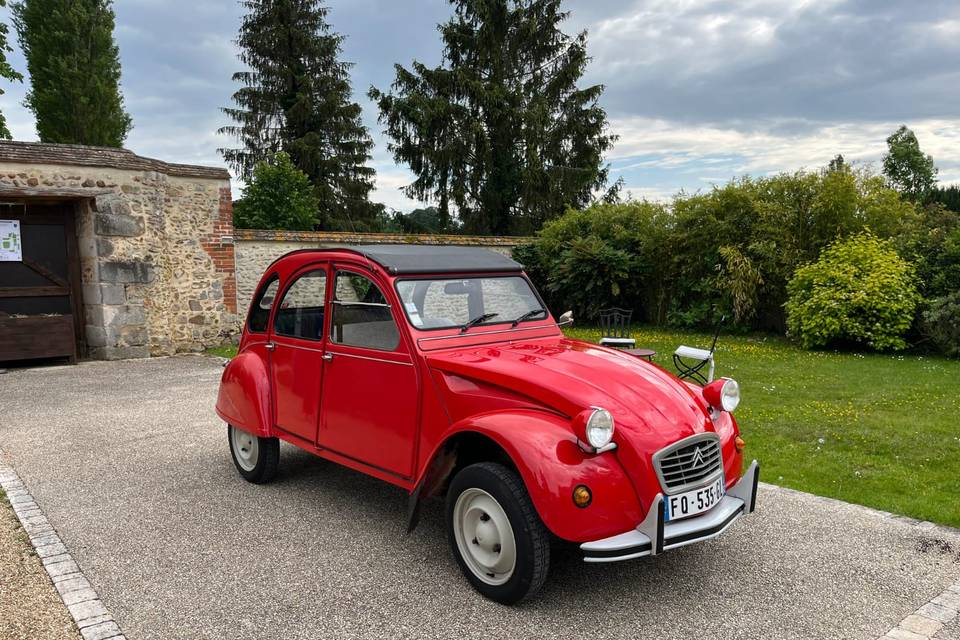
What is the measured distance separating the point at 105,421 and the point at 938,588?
316 inches

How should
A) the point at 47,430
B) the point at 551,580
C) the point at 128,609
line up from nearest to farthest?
the point at 128,609 → the point at 551,580 → the point at 47,430

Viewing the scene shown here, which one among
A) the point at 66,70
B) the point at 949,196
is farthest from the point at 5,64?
the point at 949,196

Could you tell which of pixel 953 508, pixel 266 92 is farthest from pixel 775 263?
pixel 266 92

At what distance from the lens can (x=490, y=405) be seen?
3428 millimetres

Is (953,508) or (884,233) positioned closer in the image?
(953,508)

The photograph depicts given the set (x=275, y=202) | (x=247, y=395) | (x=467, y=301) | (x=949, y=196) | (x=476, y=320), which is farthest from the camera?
(x=949, y=196)

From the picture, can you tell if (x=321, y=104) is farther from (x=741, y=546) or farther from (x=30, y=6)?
(x=741, y=546)

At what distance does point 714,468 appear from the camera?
338 centimetres

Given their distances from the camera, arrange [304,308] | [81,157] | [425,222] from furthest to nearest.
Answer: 1. [425,222]
2. [81,157]
3. [304,308]

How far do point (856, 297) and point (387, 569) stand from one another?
1108 centimetres

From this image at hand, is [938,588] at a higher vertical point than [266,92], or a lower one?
lower

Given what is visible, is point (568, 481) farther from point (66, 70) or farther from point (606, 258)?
point (66, 70)

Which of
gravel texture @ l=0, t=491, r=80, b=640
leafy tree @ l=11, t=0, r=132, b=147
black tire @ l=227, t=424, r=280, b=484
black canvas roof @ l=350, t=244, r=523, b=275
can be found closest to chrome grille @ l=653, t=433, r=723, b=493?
black canvas roof @ l=350, t=244, r=523, b=275

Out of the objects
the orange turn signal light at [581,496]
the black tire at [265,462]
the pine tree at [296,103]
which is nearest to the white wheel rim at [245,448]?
the black tire at [265,462]
